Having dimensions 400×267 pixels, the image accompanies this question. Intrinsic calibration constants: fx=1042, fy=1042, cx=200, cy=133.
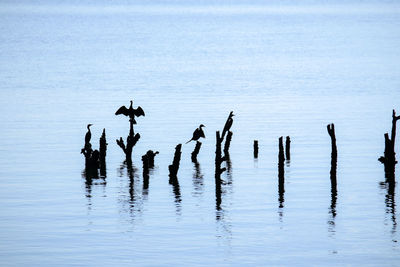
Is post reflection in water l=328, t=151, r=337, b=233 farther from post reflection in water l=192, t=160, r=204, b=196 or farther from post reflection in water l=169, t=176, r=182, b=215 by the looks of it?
post reflection in water l=169, t=176, r=182, b=215

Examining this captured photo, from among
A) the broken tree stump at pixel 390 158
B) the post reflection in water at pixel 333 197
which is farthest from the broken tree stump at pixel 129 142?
the broken tree stump at pixel 390 158

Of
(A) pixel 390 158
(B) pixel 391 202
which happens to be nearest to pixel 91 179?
(A) pixel 390 158

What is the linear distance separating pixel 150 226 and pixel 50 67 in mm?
108918

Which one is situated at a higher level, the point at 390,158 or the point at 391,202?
the point at 390,158

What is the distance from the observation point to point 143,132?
66.9m

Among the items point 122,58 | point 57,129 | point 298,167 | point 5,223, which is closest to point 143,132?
point 57,129

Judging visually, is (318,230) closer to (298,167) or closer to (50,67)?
(298,167)

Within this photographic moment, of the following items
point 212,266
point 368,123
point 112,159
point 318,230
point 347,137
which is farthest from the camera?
point 368,123

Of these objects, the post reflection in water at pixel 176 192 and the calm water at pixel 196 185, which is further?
the post reflection in water at pixel 176 192

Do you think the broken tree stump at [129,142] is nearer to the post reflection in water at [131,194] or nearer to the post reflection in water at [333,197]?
the post reflection in water at [131,194]

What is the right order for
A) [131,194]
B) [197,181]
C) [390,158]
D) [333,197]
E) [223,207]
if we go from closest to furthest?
[223,207] < [333,197] < [131,194] < [390,158] < [197,181]

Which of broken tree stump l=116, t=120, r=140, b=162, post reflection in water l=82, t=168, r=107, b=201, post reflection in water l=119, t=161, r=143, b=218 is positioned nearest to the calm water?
post reflection in water l=119, t=161, r=143, b=218

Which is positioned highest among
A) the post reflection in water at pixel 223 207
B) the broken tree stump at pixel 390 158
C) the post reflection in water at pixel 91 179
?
the broken tree stump at pixel 390 158

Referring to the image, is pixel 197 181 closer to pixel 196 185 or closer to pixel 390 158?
pixel 196 185
